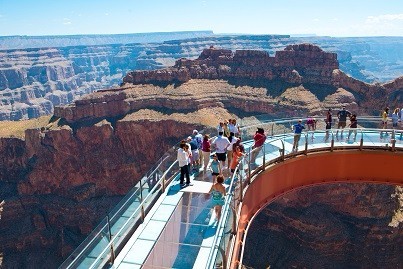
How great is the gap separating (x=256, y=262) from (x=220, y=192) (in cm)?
3478

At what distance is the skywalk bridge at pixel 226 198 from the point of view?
37.6ft

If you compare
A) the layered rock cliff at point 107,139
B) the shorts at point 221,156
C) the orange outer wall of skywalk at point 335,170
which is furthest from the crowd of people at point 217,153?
the layered rock cliff at point 107,139

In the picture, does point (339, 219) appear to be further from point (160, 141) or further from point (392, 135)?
point (392, 135)

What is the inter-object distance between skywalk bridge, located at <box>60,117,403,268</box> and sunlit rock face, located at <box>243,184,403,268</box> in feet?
88.3

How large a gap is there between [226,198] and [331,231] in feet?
128

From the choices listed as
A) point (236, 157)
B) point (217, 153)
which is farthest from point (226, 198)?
point (217, 153)

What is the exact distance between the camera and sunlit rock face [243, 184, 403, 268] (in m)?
45.6

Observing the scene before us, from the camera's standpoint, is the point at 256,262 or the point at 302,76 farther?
the point at 302,76

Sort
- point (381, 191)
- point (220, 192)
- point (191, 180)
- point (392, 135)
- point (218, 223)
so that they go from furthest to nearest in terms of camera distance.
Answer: point (381, 191)
point (392, 135)
point (191, 180)
point (220, 192)
point (218, 223)

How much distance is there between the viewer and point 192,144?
1808 cm

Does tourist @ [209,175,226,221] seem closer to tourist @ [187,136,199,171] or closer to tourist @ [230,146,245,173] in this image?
tourist @ [230,146,245,173]

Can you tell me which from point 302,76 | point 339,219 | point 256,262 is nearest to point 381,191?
point 339,219

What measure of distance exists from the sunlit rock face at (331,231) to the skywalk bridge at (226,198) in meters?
26.9

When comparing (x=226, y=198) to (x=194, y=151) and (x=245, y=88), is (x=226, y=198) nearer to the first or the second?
(x=194, y=151)
